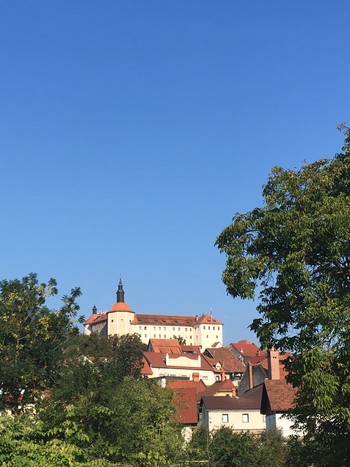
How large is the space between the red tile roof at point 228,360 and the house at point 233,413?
85.2 m

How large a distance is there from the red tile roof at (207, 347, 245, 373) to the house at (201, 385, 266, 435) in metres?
85.2

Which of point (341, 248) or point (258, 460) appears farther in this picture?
point (258, 460)

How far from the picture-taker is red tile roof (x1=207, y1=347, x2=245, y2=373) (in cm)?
14265

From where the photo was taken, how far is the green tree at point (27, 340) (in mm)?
33938

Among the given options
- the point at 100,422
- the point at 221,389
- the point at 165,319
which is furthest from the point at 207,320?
the point at 100,422

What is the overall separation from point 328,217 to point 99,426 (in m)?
8.42

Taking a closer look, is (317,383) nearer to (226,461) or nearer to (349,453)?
(349,453)

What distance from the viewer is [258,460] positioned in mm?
33875

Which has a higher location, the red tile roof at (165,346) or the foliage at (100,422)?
the red tile roof at (165,346)

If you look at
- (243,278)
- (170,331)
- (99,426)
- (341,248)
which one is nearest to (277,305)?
(243,278)

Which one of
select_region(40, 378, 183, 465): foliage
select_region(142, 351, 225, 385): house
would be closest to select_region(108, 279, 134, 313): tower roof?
select_region(142, 351, 225, 385): house

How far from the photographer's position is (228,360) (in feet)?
482

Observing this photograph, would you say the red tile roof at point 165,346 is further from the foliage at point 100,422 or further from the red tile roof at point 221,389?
the foliage at point 100,422

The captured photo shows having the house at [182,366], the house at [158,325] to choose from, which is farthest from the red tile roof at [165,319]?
Result: the house at [182,366]
